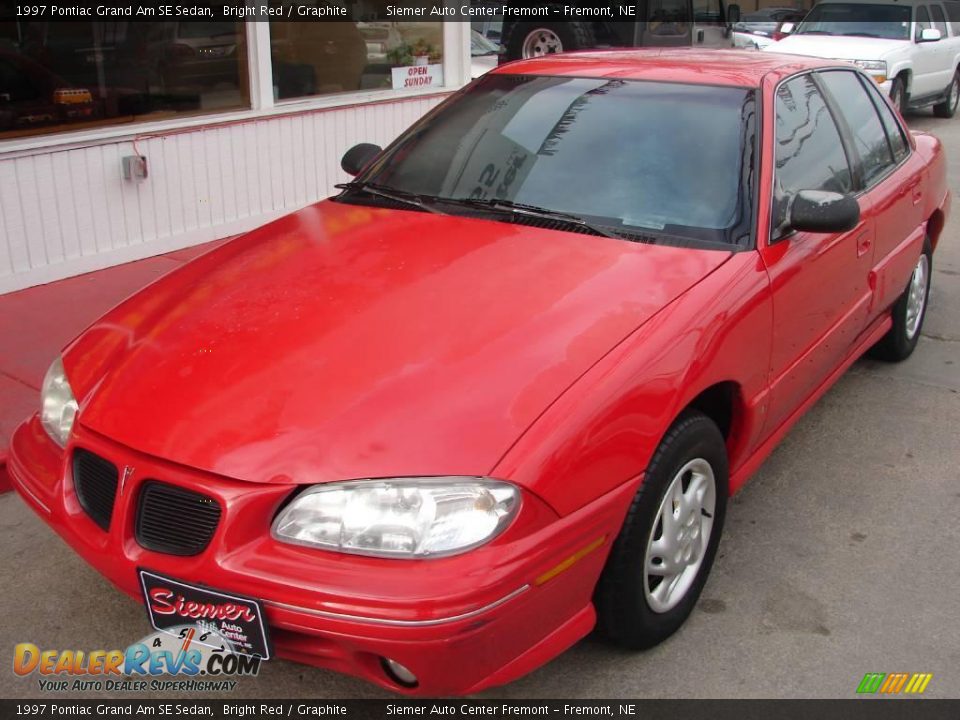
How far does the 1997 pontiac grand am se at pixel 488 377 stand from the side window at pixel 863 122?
0.08m

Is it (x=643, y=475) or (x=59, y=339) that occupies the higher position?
(x=643, y=475)

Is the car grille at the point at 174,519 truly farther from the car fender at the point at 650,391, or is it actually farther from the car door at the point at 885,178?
the car door at the point at 885,178

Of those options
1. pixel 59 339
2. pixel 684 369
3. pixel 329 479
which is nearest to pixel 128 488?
pixel 329 479

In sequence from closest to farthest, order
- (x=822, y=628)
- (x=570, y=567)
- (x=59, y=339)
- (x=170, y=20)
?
(x=570, y=567) < (x=822, y=628) < (x=59, y=339) < (x=170, y=20)

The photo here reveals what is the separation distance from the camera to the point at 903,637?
304cm

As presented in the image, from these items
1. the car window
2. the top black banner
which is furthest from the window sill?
the car window

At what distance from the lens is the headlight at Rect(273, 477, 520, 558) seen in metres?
2.25

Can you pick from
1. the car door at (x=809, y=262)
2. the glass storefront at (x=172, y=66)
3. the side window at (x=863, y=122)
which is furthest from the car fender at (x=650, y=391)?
the glass storefront at (x=172, y=66)

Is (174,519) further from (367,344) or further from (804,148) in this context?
(804,148)

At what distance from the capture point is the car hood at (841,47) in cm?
1255

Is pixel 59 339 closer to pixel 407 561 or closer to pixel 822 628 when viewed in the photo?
pixel 407 561

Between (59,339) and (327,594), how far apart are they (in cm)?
357

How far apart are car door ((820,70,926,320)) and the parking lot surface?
707mm

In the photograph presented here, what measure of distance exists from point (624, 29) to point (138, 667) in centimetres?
1160
